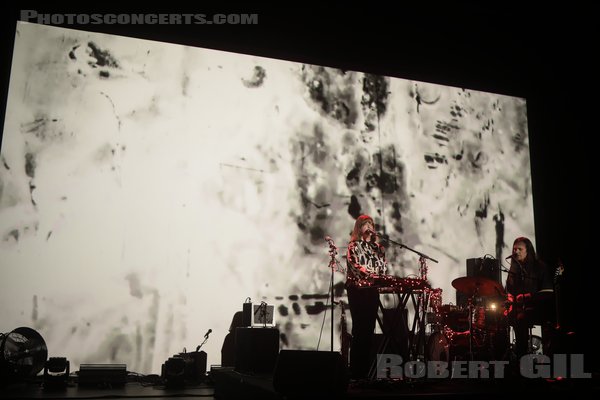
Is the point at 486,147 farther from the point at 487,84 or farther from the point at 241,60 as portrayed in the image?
the point at 241,60

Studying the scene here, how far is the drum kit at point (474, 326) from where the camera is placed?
16.3 ft

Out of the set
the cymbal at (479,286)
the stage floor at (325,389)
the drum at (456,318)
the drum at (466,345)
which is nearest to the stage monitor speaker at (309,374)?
the stage floor at (325,389)

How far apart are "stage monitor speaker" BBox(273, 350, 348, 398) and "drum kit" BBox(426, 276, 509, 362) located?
79.5 inches

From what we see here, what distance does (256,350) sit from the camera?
4.50 m

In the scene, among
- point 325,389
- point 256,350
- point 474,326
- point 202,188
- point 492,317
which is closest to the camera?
point 325,389

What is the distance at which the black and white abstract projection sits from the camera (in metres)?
4.96

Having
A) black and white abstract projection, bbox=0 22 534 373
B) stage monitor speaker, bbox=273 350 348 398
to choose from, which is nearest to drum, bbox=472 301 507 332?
black and white abstract projection, bbox=0 22 534 373

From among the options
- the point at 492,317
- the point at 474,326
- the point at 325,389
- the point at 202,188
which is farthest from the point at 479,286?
the point at 202,188

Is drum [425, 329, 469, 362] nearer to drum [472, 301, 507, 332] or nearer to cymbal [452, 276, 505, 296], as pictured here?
drum [472, 301, 507, 332]

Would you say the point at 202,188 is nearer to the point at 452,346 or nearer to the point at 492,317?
the point at 452,346

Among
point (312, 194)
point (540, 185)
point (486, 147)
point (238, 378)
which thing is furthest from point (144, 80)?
point (540, 185)

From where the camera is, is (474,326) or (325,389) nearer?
(325,389)

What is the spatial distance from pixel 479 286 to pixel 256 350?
2.08 meters

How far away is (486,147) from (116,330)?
4453 mm
